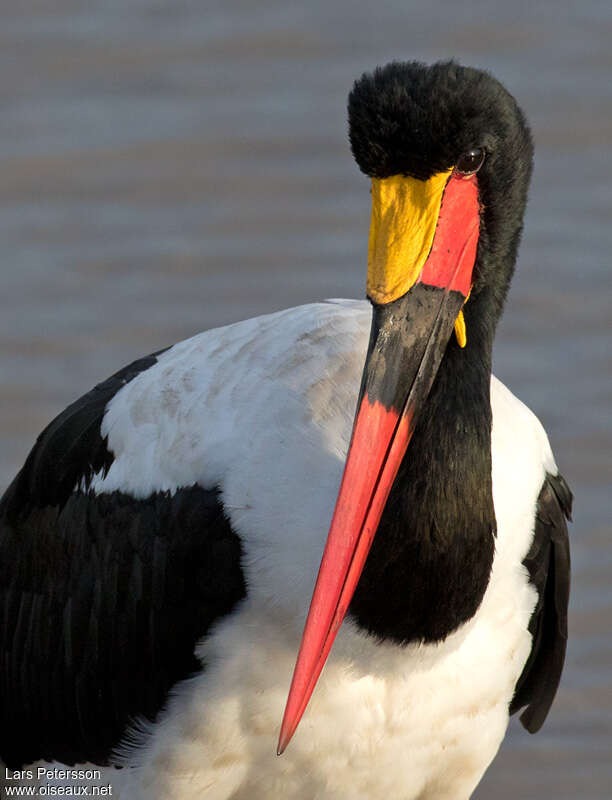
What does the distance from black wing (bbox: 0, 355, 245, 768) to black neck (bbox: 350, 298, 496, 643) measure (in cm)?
46

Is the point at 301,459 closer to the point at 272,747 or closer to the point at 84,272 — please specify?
the point at 272,747

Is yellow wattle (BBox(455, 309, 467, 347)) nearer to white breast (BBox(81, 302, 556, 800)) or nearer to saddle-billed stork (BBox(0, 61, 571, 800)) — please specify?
saddle-billed stork (BBox(0, 61, 571, 800))

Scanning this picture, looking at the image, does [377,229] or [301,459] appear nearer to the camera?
[377,229]

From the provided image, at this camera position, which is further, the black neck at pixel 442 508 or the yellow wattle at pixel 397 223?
the black neck at pixel 442 508

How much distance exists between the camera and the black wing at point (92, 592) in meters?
5.19

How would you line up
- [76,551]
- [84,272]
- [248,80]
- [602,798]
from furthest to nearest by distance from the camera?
[248,80]
[84,272]
[602,798]
[76,551]

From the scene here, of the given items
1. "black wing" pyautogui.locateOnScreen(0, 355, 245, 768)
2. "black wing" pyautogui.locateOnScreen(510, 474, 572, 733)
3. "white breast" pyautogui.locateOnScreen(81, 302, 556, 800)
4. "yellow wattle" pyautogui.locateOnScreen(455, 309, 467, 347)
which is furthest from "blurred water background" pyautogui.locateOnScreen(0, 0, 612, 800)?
"yellow wattle" pyautogui.locateOnScreen(455, 309, 467, 347)

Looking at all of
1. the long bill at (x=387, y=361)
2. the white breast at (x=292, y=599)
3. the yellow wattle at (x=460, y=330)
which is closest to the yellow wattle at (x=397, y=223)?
the long bill at (x=387, y=361)

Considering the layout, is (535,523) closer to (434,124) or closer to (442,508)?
(442,508)

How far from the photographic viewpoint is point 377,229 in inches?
180

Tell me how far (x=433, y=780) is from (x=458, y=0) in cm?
592

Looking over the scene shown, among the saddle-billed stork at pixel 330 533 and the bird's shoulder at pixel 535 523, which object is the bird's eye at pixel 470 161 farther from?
the bird's shoulder at pixel 535 523

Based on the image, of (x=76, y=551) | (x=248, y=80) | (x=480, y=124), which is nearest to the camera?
(x=480, y=124)

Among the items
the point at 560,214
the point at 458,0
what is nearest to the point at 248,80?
the point at 458,0
